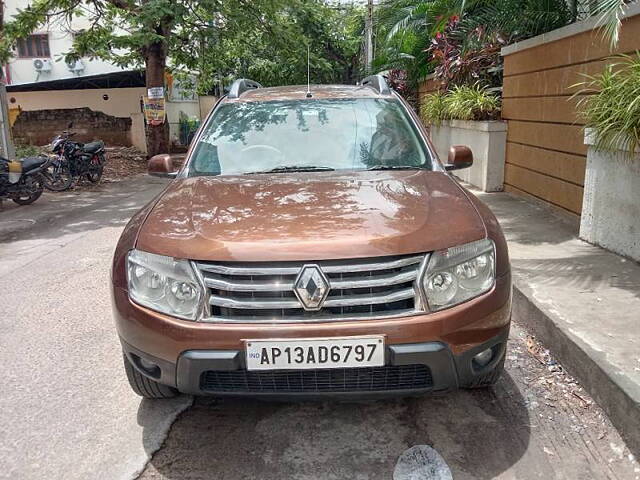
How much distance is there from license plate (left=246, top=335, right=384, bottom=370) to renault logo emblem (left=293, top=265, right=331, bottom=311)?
5.8 inches

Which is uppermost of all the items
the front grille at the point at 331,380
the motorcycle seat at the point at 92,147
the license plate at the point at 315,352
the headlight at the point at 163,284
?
the motorcycle seat at the point at 92,147

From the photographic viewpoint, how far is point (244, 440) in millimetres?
2832

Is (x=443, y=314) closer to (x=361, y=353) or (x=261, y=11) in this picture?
(x=361, y=353)

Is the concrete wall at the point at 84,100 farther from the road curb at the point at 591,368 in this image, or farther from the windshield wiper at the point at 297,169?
the road curb at the point at 591,368

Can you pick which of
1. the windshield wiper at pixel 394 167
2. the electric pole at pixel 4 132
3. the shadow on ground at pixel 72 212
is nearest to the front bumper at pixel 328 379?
the windshield wiper at pixel 394 167

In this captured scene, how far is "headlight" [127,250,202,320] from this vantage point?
2.44 meters

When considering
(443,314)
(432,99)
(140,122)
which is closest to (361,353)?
(443,314)

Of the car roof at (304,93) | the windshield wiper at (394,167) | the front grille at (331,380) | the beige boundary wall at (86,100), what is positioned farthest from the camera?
the beige boundary wall at (86,100)

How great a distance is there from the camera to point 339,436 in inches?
112

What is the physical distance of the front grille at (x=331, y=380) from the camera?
2469mm

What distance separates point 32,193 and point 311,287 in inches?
356

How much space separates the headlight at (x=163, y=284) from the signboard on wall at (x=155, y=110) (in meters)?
13.4

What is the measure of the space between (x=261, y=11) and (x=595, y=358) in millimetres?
12210

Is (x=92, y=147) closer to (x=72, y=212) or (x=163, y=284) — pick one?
(x=72, y=212)
